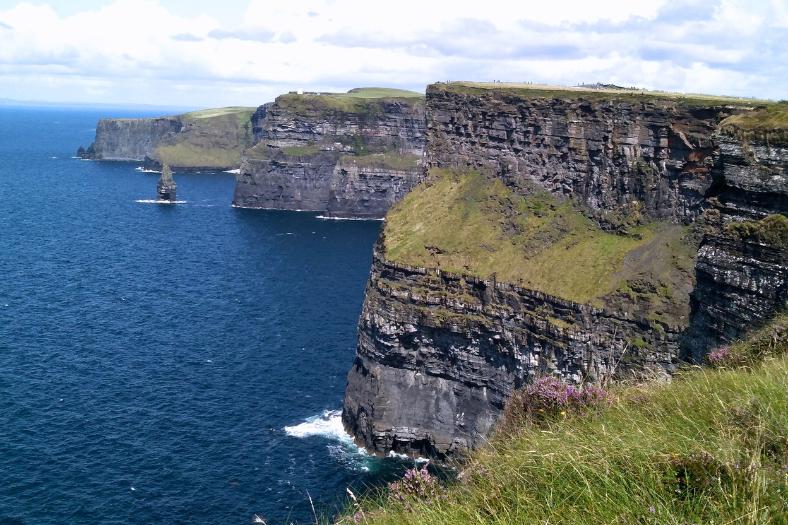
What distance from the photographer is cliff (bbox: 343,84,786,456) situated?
213 feet

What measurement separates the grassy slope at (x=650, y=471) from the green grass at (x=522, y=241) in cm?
5340

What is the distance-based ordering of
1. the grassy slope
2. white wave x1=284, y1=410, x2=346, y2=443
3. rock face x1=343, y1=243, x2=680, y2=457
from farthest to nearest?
white wave x1=284, y1=410, x2=346, y2=443 < rock face x1=343, y1=243, x2=680, y2=457 < the grassy slope

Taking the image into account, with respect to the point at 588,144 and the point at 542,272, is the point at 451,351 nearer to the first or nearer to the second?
the point at 542,272

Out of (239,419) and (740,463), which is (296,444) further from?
(740,463)

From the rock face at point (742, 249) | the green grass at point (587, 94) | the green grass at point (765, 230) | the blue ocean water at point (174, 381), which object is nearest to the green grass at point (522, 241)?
the green grass at point (587, 94)

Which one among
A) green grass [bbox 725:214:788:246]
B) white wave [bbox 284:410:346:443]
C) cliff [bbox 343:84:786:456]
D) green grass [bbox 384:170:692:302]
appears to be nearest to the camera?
green grass [bbox 725:214:788:246]

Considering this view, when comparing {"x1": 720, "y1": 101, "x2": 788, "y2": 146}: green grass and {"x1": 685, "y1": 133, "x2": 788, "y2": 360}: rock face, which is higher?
{"x1": 720, "y1": 101, "x2": 788, "y2": 146}: green grass

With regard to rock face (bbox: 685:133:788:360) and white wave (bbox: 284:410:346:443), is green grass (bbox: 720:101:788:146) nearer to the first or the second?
rock face (bbox: 685:133:788:360)

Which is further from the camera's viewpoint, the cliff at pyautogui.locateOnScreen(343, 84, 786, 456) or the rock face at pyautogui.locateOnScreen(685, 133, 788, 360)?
the cliff at pyautogui.locateOnScreen(343, 84, 786, 456)

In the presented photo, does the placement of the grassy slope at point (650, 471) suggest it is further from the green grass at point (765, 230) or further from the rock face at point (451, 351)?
the rock face at point (451, 351)

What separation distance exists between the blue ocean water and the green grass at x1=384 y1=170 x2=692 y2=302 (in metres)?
20.7

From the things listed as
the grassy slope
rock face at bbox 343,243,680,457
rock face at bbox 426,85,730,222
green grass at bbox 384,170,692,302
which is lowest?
rock face at bbox 343,243,680,457

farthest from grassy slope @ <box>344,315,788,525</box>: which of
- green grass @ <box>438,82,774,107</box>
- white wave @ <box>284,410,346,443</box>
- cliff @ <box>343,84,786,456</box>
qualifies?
green grass @ <box>438,82,774,107</box>

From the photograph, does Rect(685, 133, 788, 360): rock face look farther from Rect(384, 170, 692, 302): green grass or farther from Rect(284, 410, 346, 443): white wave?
Rect(284, 410, 346, 443): white wave
